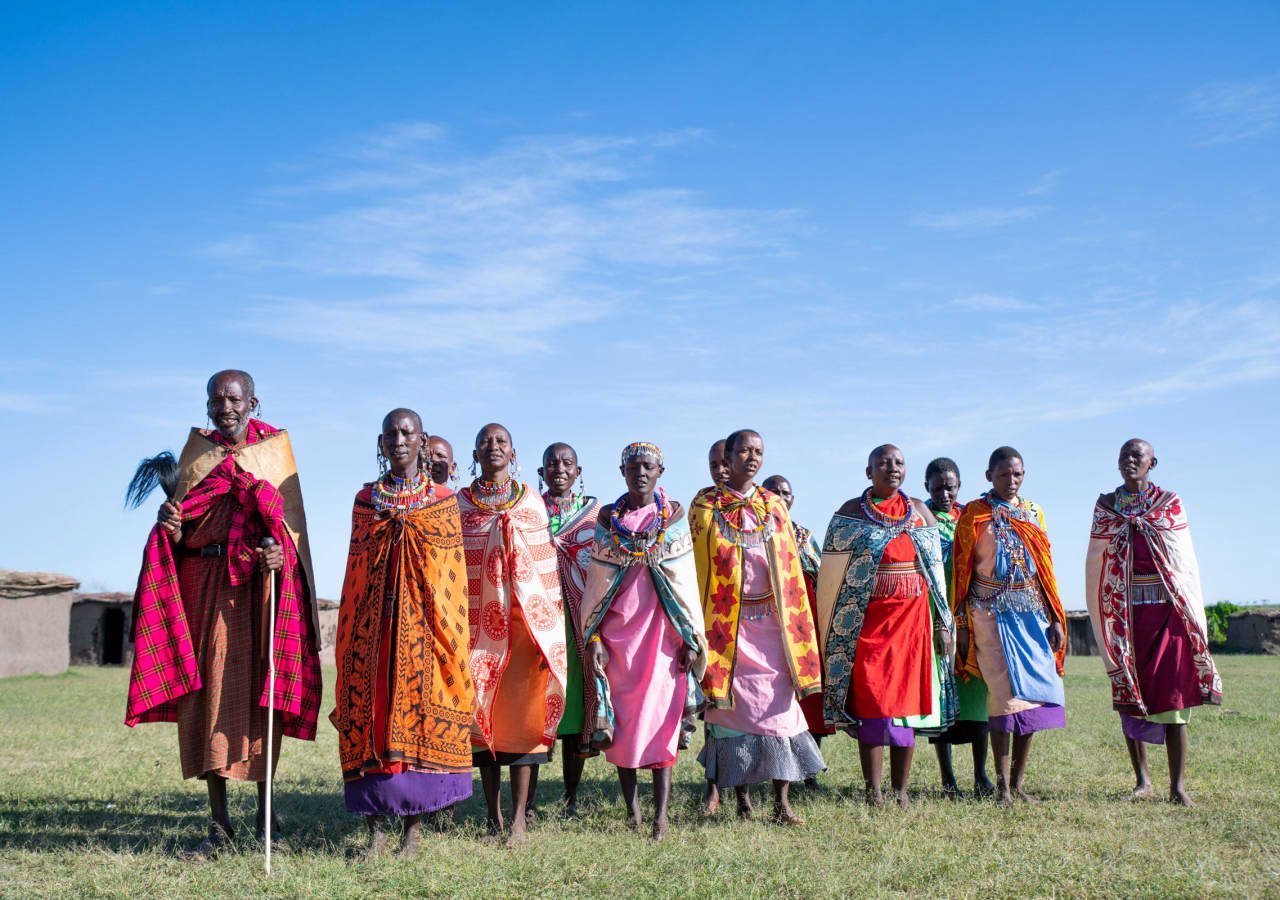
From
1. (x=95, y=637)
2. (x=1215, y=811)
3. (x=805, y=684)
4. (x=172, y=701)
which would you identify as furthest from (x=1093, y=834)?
(x=95, y=637)

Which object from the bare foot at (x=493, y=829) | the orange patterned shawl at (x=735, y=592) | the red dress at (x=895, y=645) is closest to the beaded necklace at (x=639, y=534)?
the orange patterned shawl at (x=735, y=592)

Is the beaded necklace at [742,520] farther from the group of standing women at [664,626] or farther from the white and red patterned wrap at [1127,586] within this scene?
the white and red patterned wrap at [1127,586]

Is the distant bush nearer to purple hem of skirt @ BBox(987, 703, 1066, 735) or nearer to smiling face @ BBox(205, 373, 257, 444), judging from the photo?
purple hem of skirt @ BBox(987, 703, 1066, 735)

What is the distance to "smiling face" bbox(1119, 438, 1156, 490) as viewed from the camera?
8547mm

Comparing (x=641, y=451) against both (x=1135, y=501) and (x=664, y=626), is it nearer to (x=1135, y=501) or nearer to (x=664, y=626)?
(x=664, y=626)

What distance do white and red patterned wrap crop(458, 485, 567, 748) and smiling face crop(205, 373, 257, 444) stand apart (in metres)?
1.62

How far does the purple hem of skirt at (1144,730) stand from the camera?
27.1 feet

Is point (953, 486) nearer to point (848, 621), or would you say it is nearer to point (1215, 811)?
point (848, 621)

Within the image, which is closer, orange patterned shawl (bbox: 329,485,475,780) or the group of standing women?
orange patterned shawl (bbox: 329,485,475,780)

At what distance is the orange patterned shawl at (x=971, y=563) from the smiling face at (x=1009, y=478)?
179mm

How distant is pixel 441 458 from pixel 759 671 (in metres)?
3.03

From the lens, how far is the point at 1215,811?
24.6ft

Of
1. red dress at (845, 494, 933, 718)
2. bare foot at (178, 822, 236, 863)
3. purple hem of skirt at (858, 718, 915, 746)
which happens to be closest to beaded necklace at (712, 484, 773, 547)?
red dress at (845, 494, 933, 718)

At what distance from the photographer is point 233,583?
6.77 metres
